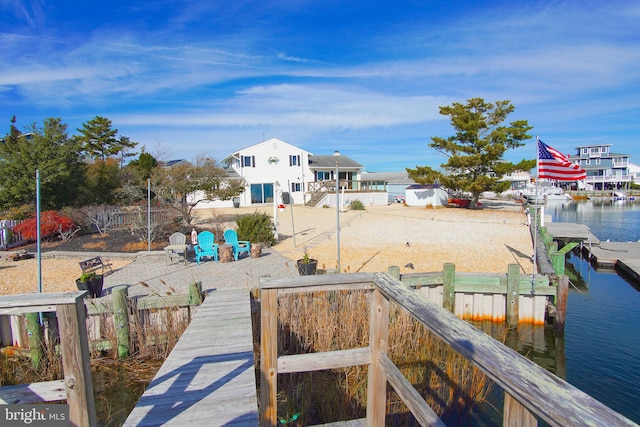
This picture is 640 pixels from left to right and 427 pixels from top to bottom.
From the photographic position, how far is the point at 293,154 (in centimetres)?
3694

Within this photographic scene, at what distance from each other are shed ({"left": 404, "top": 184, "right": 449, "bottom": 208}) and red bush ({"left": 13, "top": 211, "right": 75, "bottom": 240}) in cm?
2606

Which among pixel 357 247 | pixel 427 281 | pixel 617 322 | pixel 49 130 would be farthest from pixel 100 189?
pixel 617 322

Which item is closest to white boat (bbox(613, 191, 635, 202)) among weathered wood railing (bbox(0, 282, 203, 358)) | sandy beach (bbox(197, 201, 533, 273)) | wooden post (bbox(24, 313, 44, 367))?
sandy beach (bbox(197, 201, 533, 273))

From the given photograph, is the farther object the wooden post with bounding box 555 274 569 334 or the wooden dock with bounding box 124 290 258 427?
the wooden post with bounding box 555 274 569 334

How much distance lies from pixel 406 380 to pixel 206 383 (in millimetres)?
2039

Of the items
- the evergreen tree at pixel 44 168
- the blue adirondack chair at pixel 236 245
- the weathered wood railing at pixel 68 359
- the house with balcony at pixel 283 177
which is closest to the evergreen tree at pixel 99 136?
the house with balcony at pixel 283 177

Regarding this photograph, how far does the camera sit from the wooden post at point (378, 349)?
2.95 metres

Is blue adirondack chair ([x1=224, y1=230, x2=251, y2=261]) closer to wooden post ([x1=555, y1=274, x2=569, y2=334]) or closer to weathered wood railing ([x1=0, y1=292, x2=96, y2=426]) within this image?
wooden post ([x1=555, y1=274, x2=569, y2=334])

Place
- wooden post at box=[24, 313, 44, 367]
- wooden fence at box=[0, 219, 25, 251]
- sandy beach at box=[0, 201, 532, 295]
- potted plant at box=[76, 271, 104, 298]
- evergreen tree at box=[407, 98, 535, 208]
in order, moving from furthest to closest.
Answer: evergreen tree at box=[407, 98, 535, 208] → wooden fence at box=[0, 219, 25, 251] → sandy beach at box=[0, 201, 532, 295] → potted plant at box=[76, 271, 104, 298] → wooden post at box=[24, 313, 44, 367]

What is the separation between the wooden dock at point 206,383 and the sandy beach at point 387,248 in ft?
11.6

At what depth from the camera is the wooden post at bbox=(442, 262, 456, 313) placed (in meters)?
8.12

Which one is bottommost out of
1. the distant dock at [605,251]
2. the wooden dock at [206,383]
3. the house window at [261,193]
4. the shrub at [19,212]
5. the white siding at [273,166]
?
the distant dock at [605,251]

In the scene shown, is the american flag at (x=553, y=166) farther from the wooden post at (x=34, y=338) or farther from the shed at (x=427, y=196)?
the shed at (x=427, y=196)

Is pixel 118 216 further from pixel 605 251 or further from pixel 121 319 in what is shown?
pixel 605 251
